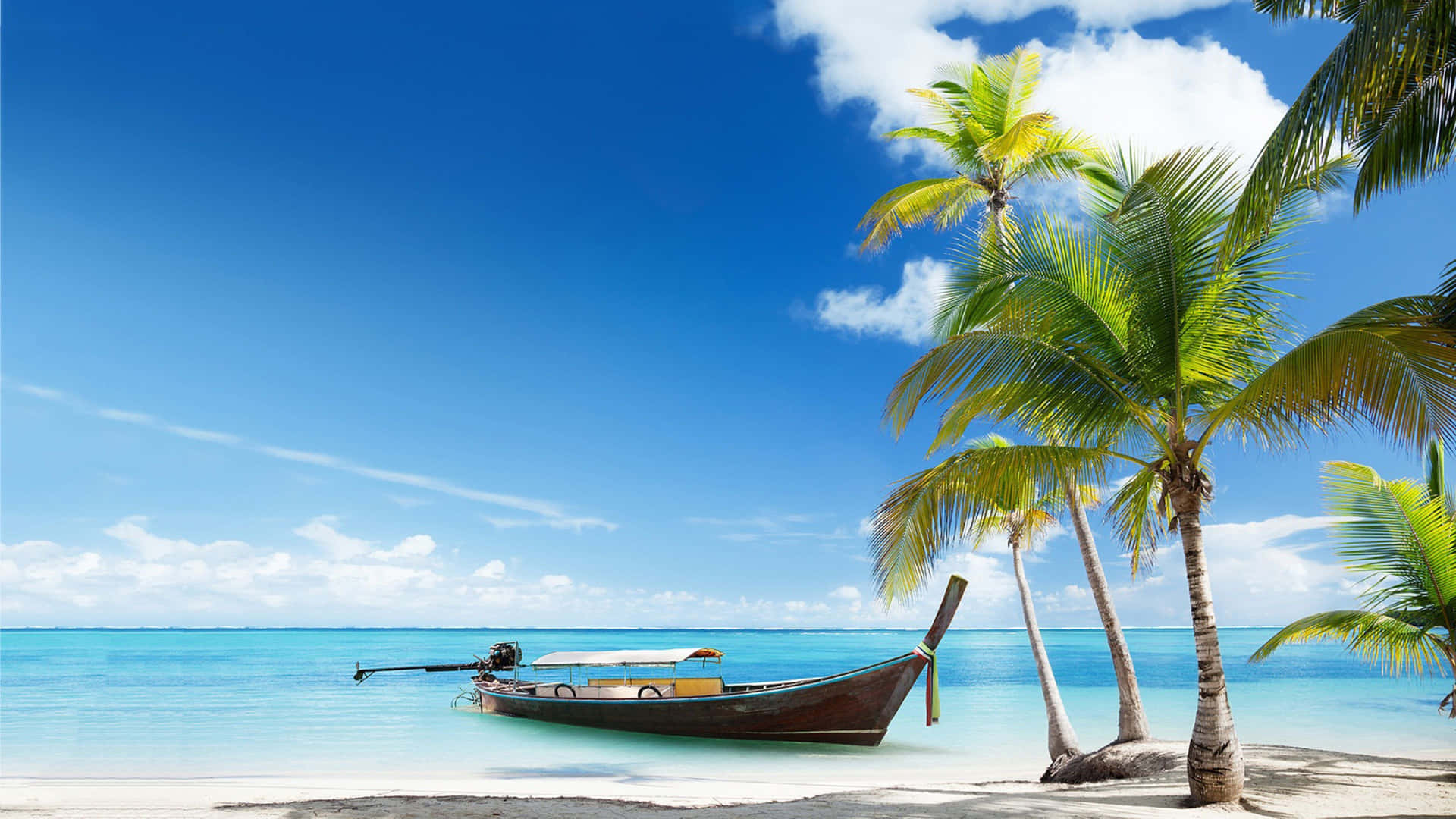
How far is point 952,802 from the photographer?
25.1 feet

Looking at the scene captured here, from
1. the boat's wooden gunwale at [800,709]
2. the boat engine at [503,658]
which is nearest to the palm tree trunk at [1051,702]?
the boat's wooden gunwale at [800,709]

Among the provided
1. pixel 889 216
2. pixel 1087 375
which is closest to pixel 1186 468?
pixel 1087 375

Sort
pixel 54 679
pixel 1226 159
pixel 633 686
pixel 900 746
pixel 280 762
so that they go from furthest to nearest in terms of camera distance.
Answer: pixel 54 679 < pixel 633 686 < pixel 900 746 < pixel 280 762 < pixel 1226 159

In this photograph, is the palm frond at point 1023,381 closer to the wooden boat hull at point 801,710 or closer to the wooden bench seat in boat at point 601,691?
the wooden boat hull at point 801,710

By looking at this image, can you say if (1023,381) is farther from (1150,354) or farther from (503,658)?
(503,658)

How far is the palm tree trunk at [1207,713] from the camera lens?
6629mm

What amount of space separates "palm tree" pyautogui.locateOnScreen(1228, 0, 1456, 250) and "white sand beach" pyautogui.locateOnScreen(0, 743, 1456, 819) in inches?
189

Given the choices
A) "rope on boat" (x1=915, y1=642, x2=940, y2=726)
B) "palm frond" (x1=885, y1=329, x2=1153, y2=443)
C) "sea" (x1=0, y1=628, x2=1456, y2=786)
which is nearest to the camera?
"palm frond" (x1=885, y1=329, x2=1153, y2=443)

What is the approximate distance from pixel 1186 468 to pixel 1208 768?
8.05 ft

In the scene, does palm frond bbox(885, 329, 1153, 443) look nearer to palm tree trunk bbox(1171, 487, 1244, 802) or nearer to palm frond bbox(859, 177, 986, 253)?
palm tree trunk bbox(1171, 487, 1244, 802)

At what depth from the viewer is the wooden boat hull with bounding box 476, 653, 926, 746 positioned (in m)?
16.6

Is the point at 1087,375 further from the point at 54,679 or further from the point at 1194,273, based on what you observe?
the point at 54,679

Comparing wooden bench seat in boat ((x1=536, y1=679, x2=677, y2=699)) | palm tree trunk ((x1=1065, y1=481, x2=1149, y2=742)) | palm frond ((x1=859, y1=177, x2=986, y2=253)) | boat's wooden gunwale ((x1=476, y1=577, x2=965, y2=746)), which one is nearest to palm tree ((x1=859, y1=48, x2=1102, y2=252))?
palm frond ((x1=859, y1=177, x2=986, y2=253))

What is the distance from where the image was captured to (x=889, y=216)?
13.9 m
